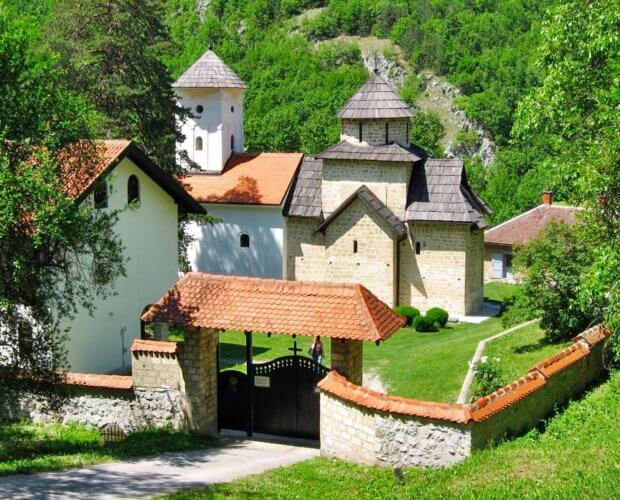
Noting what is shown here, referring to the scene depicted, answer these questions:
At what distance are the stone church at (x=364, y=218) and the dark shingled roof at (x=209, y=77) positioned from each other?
3.82 metres

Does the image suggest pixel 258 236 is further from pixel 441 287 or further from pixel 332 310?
pixel 332 310

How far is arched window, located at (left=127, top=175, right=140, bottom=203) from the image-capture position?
23609mm

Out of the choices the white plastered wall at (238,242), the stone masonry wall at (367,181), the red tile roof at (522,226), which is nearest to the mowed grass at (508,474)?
the stone masonry wall at (367,181)

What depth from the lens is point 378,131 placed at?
3159 cm

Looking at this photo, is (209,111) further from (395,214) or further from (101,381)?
(101,381)

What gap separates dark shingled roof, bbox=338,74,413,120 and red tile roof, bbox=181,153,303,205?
340cm

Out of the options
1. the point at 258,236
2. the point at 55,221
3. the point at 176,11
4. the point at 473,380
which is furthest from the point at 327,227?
the point at 176,11

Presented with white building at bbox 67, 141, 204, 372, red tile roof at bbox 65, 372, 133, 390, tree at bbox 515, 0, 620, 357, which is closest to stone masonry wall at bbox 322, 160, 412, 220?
white building at bbox 67, 141, 204, 372

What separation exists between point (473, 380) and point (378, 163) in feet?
41.5

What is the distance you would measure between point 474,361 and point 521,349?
114 centimetres

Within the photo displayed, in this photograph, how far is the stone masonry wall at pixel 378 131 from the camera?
103 ft

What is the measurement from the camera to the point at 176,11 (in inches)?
4446

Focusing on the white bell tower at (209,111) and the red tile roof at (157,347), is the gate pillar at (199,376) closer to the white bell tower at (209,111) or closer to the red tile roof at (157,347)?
the red tile roof at (157,347)

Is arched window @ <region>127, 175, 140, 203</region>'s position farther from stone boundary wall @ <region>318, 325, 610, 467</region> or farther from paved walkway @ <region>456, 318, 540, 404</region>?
stone boundary wall @ <region>318, 325, 610, 467</region>
